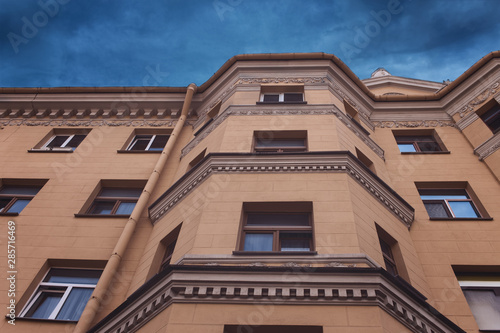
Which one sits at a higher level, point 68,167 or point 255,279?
point 68,167

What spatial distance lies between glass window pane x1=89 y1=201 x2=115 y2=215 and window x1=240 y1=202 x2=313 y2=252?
5.06 meters

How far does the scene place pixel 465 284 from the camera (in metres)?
8.81

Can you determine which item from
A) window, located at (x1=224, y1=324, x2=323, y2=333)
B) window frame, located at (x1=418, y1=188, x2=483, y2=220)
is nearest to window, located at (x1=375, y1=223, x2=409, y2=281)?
window frame, located at (x1=418, y1=188, x2=483, y2=220)

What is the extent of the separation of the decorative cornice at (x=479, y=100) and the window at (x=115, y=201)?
39.9 ft

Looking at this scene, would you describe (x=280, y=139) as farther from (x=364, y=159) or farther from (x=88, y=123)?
(x=88, y=123)

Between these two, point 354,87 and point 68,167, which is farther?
point 354,87

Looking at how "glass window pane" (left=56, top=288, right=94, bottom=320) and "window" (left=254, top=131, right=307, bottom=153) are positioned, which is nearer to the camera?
"glass window pane" (left=56, top=288, right=94, bottom=320)

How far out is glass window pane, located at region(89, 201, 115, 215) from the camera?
1166 centimetres

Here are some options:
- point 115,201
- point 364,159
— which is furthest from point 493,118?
point 115,201

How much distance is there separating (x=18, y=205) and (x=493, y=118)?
1598 centimetres

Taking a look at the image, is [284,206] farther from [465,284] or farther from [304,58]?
[304,58]

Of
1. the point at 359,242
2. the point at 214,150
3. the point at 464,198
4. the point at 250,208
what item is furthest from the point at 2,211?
the point at 464,198

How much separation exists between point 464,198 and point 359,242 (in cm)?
604

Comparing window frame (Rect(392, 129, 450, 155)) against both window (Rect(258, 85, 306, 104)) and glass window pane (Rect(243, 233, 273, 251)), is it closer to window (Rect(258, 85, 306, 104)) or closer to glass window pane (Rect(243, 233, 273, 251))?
window (Rect(258, 85, 306, 104))
